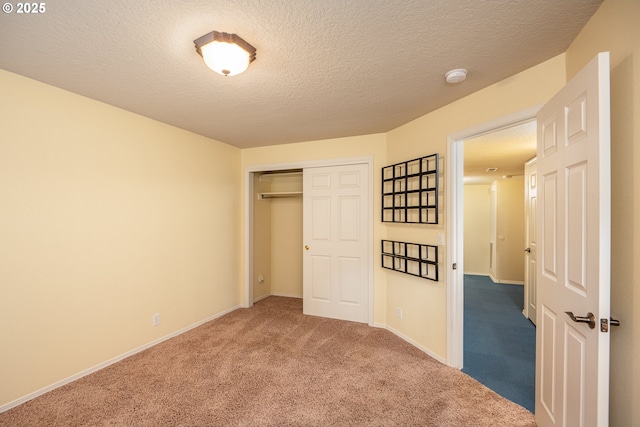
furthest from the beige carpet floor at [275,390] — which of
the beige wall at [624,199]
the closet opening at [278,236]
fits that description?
the closet opening at [278,236]

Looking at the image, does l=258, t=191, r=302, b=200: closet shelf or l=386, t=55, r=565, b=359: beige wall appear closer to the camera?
l=386, t=55, r=565, b=359: beige wall

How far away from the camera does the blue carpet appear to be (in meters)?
2.25

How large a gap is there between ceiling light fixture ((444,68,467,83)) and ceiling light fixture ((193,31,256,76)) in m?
1.36

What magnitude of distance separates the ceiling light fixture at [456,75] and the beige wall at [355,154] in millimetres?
1419

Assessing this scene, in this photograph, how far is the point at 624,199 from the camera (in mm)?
1224

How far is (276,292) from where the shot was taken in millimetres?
4867

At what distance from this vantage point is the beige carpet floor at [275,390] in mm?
1858

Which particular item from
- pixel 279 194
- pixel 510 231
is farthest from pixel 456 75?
pixel 510 231

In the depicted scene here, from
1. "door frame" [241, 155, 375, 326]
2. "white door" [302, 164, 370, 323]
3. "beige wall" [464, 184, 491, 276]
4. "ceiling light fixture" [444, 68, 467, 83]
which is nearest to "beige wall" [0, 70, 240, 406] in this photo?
"door frame" [241, 155, 375, 326]

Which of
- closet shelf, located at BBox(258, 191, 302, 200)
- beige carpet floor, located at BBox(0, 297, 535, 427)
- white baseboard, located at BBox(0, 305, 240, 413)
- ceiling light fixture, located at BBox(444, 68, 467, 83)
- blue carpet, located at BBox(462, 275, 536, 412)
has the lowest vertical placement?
blue carpet, located at BBox(462, 275, 536, 412)

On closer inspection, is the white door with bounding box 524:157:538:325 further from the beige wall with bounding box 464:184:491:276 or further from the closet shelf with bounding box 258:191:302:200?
the closet shelf with bounding box 258:191:302:200

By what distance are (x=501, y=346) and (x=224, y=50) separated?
3.73 metres

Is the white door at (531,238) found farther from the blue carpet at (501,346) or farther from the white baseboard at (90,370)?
the white baseboard at (90,370)

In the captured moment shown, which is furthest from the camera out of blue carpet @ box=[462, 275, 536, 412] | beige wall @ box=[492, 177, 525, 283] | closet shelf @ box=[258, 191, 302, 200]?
beige wall @ box=[492, 177, 525, 283]
